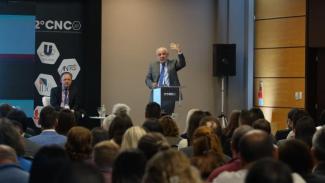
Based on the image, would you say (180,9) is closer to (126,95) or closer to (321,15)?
(126,95)

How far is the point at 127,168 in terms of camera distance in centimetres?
302

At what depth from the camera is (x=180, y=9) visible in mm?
12055

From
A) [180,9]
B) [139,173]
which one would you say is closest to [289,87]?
[180,9]

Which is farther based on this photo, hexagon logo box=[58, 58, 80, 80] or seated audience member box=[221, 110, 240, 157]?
hexagon logo box=[58, 58, 80, 80]

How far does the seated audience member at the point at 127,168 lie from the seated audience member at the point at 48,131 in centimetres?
238

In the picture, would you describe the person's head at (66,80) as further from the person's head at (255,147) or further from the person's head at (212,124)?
the person's head at (255,147)

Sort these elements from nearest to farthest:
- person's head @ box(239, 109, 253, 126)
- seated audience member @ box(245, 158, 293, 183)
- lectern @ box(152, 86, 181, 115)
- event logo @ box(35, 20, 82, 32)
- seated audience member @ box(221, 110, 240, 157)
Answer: seated audience member @ box(245, 158, 293, 183), seated audience member @ box(221, 110, 240, 157), person's head @ box(239, 109, 253, 126), lectern @ box(152, 86, 181, 115), event logo @ box(35, 20, 82, 32)

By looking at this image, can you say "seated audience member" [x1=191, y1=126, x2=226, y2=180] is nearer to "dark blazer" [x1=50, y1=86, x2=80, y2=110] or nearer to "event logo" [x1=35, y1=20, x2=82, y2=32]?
"dark blazer" [x1=50, y1=86, x2=80, y2=110]

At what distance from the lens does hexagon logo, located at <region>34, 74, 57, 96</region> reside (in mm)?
11359

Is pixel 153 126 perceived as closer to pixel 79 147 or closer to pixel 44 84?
pixel 79 147

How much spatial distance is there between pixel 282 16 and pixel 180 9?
201 centimetres

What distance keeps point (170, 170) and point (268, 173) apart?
0.58m

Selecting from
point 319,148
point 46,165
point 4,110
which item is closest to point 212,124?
point 319,148

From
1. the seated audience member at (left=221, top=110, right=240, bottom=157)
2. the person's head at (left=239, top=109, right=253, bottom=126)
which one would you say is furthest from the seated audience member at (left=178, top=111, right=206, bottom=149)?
the person's head at (left=239, top=109, right=253, bottom=126)
